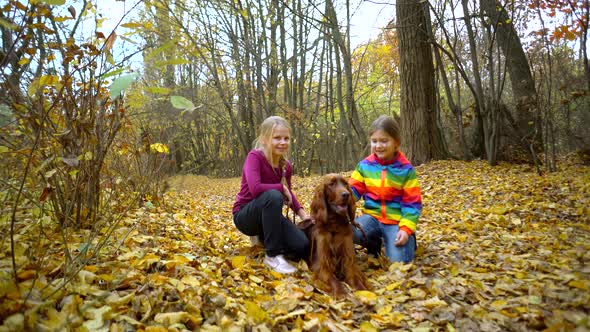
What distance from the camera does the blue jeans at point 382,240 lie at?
124 inches

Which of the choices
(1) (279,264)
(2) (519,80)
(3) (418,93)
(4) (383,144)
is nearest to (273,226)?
(1) (279,264)

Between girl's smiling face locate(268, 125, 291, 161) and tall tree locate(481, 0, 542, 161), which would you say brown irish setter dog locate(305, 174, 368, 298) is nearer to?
girl's smiling face locate(268, 125, 291, 161)

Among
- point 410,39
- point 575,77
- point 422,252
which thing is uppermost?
point 410,39

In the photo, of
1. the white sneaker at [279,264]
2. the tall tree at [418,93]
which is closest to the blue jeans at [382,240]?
the white sneaker at [279,264]

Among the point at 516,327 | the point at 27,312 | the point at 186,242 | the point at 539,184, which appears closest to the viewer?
the point at 27,312

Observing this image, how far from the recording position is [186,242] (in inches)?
130

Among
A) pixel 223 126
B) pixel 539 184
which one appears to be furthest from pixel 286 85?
pixel 539 184

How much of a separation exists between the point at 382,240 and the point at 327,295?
1.22 meters

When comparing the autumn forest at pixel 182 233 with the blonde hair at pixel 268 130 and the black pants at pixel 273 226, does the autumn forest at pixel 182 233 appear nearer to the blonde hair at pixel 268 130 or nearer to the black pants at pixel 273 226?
the black pants at pixel 273 226

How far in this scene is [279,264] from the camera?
305 cm

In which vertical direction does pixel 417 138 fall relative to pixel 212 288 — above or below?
above

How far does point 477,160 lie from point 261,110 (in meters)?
8.24

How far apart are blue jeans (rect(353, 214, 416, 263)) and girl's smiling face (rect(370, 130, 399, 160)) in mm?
626

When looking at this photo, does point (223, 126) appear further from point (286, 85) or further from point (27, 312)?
point (27, 312)
